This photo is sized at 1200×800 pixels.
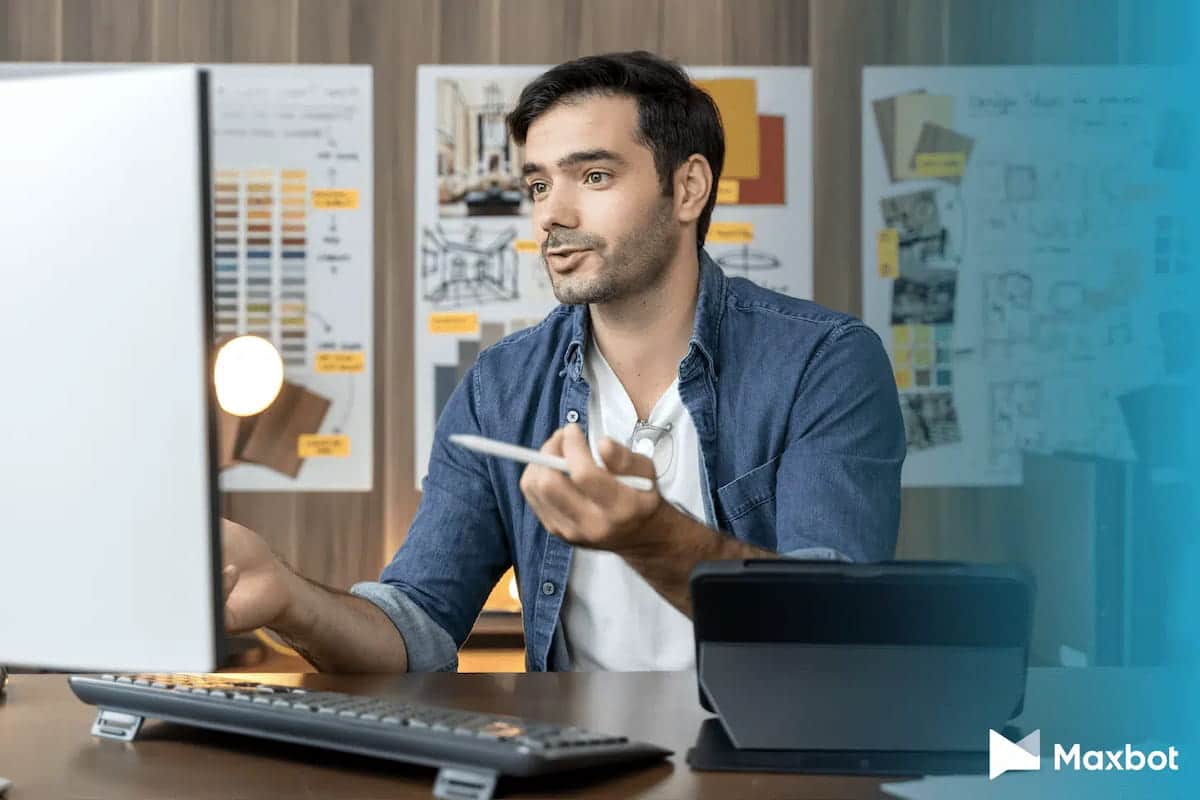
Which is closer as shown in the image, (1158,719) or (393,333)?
(1158,719)

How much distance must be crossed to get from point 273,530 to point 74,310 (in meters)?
2.04

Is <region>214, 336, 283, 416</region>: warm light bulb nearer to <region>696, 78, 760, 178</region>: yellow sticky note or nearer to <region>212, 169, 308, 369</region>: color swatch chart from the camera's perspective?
<region>212, 169, 308, 369</region>: color swatch chart

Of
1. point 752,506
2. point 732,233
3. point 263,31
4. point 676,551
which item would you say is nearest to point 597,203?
point 752,506

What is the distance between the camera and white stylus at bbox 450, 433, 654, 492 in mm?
891

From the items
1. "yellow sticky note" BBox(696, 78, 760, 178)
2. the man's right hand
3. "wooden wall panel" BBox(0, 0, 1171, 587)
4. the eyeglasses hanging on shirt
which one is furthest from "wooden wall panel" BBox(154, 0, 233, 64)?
the man's right hand

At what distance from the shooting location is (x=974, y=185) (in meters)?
2.73

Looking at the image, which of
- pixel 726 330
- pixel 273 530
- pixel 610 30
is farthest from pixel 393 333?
Result: pixel 726 330

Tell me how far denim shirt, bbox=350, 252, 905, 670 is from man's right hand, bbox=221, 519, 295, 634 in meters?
0.21

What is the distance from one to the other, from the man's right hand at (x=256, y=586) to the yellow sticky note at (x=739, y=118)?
67.2 inches

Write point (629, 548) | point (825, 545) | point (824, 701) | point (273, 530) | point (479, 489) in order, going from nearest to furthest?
1. point (824, 701)
2. point (629, 548)
3. point (825, 545)
4. point (479, 489)
5. point (273, 530)

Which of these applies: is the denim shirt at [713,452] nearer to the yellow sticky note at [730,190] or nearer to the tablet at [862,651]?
the tablet at [862,651]

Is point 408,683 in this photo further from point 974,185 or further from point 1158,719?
point 974,185

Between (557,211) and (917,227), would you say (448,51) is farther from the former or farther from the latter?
(557,211)

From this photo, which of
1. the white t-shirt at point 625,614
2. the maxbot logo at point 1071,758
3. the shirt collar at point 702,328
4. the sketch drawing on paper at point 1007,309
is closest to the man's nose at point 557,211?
the shirt collar at point 702,328
